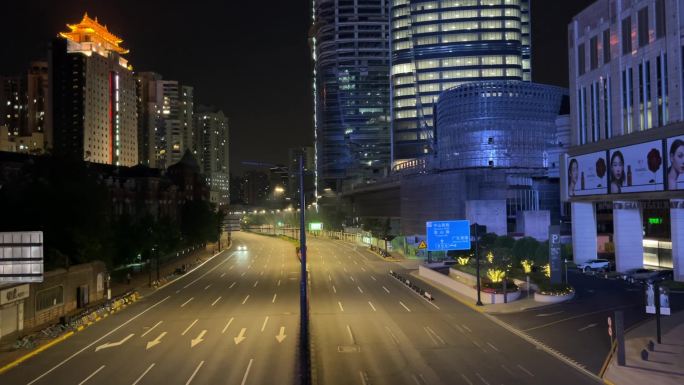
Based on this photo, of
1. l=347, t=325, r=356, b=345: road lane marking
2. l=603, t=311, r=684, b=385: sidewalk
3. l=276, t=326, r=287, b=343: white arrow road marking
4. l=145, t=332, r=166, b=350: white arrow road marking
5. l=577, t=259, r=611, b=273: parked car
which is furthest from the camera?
l=577, t=259, r=611, b=273: parked car

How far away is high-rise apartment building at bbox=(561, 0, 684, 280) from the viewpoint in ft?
191

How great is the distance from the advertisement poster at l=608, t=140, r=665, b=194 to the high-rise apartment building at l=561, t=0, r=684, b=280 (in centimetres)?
10

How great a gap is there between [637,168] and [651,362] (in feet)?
133

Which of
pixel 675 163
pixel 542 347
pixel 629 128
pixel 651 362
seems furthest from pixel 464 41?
pixel 651 362

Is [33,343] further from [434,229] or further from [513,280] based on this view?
[434,229]

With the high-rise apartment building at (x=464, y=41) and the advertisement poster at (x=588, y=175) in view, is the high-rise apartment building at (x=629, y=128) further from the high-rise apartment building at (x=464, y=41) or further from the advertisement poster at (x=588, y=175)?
the high-rise apartment building at (x=464, y=41)

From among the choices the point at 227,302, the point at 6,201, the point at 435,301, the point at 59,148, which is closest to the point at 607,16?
the point at 435,301

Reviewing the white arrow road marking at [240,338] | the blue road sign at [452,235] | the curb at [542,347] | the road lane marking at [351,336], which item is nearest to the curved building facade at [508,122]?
the blue road sign at [452,235]

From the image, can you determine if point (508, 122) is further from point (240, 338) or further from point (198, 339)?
point (198, 339)

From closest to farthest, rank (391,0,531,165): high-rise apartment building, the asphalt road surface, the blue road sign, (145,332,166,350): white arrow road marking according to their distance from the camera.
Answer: the asphalt road surface, (145,332,166,350): white arrow road marking, the blue road sign, (391,0,531,165): high-rise apartment building

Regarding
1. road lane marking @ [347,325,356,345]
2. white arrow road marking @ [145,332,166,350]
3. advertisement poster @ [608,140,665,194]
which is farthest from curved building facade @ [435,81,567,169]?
white arrow road marking @ [145,332,166,350]

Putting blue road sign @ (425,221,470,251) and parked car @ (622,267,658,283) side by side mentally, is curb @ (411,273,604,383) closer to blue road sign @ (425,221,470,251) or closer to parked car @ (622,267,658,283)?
blue road sign @ (425,221,470,251)

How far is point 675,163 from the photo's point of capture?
187ft

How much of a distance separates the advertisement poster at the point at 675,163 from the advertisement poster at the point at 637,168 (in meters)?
0.85
